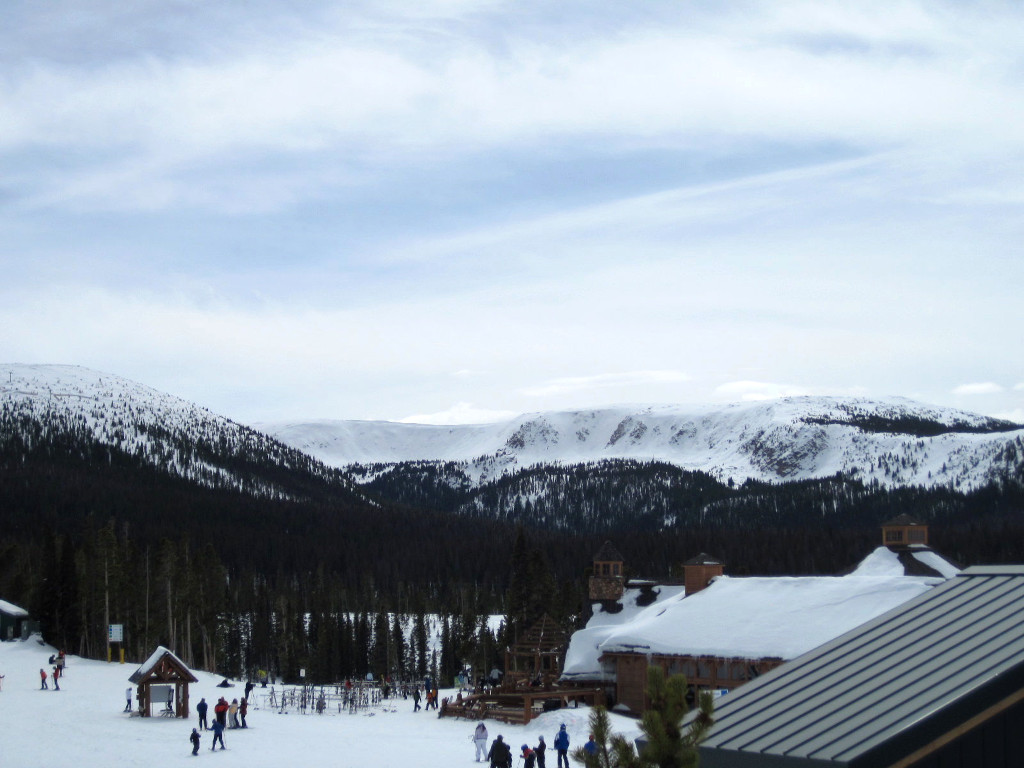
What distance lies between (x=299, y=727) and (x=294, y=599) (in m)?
Result: 81.7

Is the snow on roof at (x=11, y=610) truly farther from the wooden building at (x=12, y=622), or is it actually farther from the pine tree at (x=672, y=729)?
the pine tree at (x=672, y=729)

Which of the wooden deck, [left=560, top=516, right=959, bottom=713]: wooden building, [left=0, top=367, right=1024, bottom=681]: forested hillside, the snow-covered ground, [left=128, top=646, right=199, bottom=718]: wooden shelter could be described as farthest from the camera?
[left=0, top=367, right=1024, bottom=681]: forested hillside

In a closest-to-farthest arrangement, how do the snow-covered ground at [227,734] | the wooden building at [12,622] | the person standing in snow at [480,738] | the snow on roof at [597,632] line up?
the snow-covered ground at [227,734] < the person standing in snow at [480,738] < the snow on roof at [597,632] < the wooden building at [12,622]

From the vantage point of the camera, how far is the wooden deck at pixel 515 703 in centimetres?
4500

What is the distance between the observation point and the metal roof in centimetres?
859

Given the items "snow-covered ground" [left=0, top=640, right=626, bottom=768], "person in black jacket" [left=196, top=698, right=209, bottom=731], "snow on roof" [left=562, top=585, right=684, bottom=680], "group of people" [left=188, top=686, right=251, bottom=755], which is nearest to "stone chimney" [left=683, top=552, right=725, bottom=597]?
"snow on roof" [left=562, top=585, right=684, bottom=680]

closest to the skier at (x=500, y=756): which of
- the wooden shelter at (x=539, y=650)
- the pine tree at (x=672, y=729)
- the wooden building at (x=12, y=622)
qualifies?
the pine tree at (x=672, y=729)

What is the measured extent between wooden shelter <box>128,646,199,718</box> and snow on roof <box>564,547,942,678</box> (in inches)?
685

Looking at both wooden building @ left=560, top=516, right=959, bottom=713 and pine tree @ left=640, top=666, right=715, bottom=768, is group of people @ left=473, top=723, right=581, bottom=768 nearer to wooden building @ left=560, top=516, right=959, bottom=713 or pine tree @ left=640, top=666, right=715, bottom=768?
wooden building @ left=560, top=516, right=959, bottom=713

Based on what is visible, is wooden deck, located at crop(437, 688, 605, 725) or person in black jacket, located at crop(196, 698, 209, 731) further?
wooden deck, located at crop(437, 688, 605, 725)

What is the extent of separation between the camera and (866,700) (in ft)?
31.2

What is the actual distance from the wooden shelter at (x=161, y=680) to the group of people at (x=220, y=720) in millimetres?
2328

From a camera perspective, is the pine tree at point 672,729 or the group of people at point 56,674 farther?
the group of people at point 56,674

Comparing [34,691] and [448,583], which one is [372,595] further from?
[34,691]
